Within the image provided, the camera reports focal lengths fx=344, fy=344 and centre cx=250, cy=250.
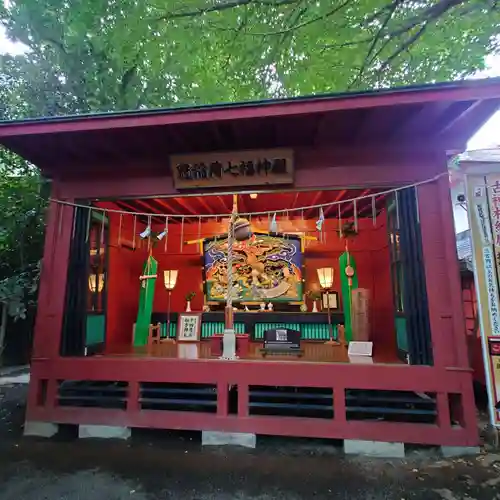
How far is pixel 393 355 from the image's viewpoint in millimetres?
5605

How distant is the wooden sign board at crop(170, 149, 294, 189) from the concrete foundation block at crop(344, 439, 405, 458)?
3562 mm

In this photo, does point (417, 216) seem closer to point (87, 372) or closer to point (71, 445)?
point (87, 372)

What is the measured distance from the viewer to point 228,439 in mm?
4539

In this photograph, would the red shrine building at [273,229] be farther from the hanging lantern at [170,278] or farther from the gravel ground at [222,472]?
the hanging lantern at [170,278]

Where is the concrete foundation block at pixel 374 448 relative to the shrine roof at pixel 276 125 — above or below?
below

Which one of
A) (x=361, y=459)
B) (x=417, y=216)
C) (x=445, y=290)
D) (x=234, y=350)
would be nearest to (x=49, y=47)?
(x=234, y=350)

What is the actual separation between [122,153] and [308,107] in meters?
2.83

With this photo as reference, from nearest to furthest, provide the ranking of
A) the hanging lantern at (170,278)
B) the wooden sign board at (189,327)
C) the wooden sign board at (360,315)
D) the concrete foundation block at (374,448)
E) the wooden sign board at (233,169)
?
the concrete foundation block at (374,448) → the wooden sign board at (233,169) → the wooden sign board at (360,315) → the wooden sign board at (189,327) → the hanging lantern at (170,278)

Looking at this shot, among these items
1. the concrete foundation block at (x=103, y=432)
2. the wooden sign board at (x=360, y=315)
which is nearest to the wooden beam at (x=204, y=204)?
the wooden sign board at (x=360, y=315)

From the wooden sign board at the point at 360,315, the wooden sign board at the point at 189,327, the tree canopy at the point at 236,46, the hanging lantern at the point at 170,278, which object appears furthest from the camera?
the hanging lantern at the point at 170,278

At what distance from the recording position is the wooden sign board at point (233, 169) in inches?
195

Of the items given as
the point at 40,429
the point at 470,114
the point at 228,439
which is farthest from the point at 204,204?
the point at 470,114

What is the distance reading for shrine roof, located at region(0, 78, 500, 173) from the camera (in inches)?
161

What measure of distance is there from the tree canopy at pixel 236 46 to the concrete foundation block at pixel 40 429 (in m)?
6.10
